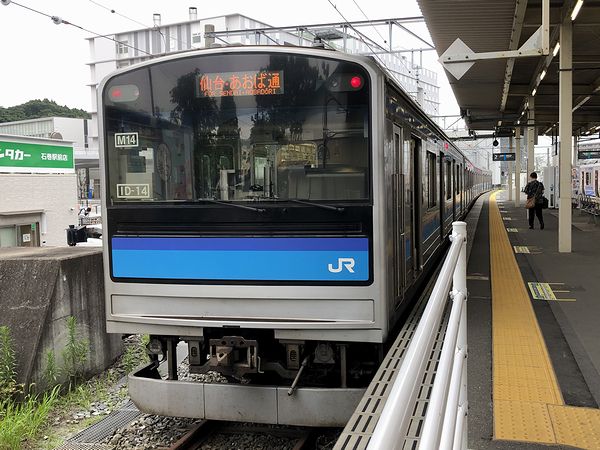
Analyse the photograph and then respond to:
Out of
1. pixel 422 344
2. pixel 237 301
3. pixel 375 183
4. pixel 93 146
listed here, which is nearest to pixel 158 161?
pixel 237 301

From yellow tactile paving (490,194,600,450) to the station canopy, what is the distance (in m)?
6.62

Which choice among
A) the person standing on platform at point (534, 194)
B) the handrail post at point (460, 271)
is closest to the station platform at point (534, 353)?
the handrail post at point (460, 271)

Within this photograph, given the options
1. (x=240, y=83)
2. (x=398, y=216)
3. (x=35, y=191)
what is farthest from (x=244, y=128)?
(x=35, y=191)

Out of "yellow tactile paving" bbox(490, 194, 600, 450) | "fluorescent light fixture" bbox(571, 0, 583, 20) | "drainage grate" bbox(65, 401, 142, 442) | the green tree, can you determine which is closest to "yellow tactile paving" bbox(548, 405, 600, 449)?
"yellow tactile paving" bbox(490, 194, 600, 450)

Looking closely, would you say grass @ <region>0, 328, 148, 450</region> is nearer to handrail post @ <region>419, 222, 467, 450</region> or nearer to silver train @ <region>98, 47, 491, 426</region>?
silver train @ <region>98, 47, 491, 426</region>

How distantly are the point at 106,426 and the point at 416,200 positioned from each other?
3.70 meters

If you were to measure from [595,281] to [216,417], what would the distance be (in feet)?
21.4

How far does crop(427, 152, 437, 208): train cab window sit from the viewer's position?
302 inches

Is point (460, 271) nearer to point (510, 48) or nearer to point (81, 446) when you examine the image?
point (81, 446)

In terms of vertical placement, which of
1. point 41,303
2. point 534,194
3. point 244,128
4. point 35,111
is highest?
point 35,111

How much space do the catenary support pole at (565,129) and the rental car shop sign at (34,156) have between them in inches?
596

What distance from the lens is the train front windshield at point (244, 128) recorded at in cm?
409

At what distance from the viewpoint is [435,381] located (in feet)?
5.67

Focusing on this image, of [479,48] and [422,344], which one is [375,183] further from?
[479,48]
